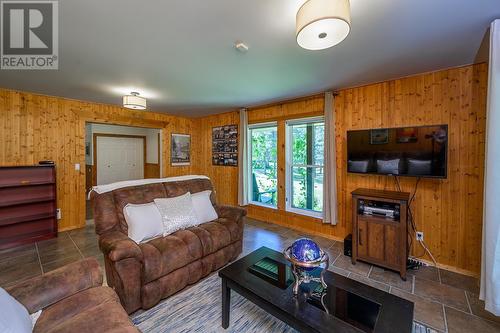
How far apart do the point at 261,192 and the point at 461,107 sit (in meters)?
3.37

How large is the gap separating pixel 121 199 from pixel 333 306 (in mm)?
2196

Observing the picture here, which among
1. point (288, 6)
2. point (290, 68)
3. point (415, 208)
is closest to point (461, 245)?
point (415, 208)

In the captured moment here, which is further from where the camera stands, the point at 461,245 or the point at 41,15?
the point at 461,245

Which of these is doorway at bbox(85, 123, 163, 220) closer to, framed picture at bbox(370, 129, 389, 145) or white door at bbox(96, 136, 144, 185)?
white door at bbox(96, 136, 144, 185)

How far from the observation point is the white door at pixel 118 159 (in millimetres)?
6332

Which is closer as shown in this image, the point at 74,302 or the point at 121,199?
the point at 74,302

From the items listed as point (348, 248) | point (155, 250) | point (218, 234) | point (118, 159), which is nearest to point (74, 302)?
point (155, 250)

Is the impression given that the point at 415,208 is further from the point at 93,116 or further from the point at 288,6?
the point at 93,116

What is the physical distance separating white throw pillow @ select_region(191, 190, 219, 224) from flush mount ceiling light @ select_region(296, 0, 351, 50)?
6.92 feet

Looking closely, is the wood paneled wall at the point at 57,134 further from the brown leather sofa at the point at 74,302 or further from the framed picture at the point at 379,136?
the framed picture at the point at 379,136

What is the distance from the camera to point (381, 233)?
100 inches

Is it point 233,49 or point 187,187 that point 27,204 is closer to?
point 187,187

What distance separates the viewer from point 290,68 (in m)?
2.54

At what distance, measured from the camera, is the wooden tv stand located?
7.88ft
